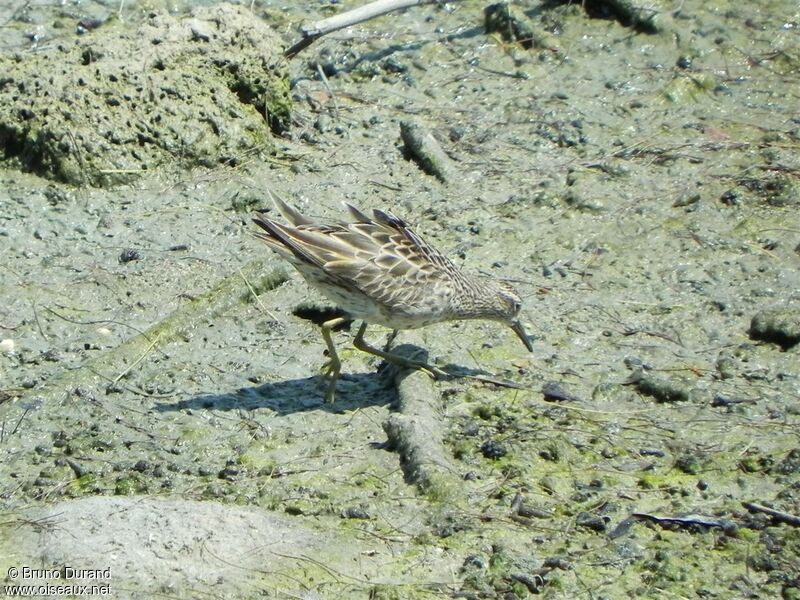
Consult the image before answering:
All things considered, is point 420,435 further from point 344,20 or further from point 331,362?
point 344,20

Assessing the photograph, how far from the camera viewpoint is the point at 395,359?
845 centimetres

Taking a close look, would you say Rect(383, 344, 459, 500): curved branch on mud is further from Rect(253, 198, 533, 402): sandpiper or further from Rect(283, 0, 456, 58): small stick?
Rect(283, 0, 456, 58): small stick

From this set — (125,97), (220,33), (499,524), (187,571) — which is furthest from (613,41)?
(187,571)

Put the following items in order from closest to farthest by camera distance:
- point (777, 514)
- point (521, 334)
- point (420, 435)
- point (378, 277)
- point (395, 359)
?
point (777, 514)
point (420, 435)
point (378, 277)
point (395, 359)
point (521, 334)

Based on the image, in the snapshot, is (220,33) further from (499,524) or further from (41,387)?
(499,524)

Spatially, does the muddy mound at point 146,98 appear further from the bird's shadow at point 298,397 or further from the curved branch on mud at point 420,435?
the curved branch on mud at point 420,435

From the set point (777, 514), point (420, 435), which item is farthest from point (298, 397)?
point (777, 514)

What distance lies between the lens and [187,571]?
6289 mm

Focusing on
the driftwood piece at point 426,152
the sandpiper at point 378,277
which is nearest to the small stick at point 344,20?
the driftwood piece at point 426,152

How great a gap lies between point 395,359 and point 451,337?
3.25 feet

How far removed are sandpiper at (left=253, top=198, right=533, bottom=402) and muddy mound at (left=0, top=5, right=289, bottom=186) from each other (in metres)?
2.32

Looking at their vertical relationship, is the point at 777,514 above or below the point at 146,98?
below

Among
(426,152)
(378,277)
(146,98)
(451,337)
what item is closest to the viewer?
(378,277)

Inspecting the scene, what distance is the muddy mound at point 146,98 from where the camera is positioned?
10156 millimetres
